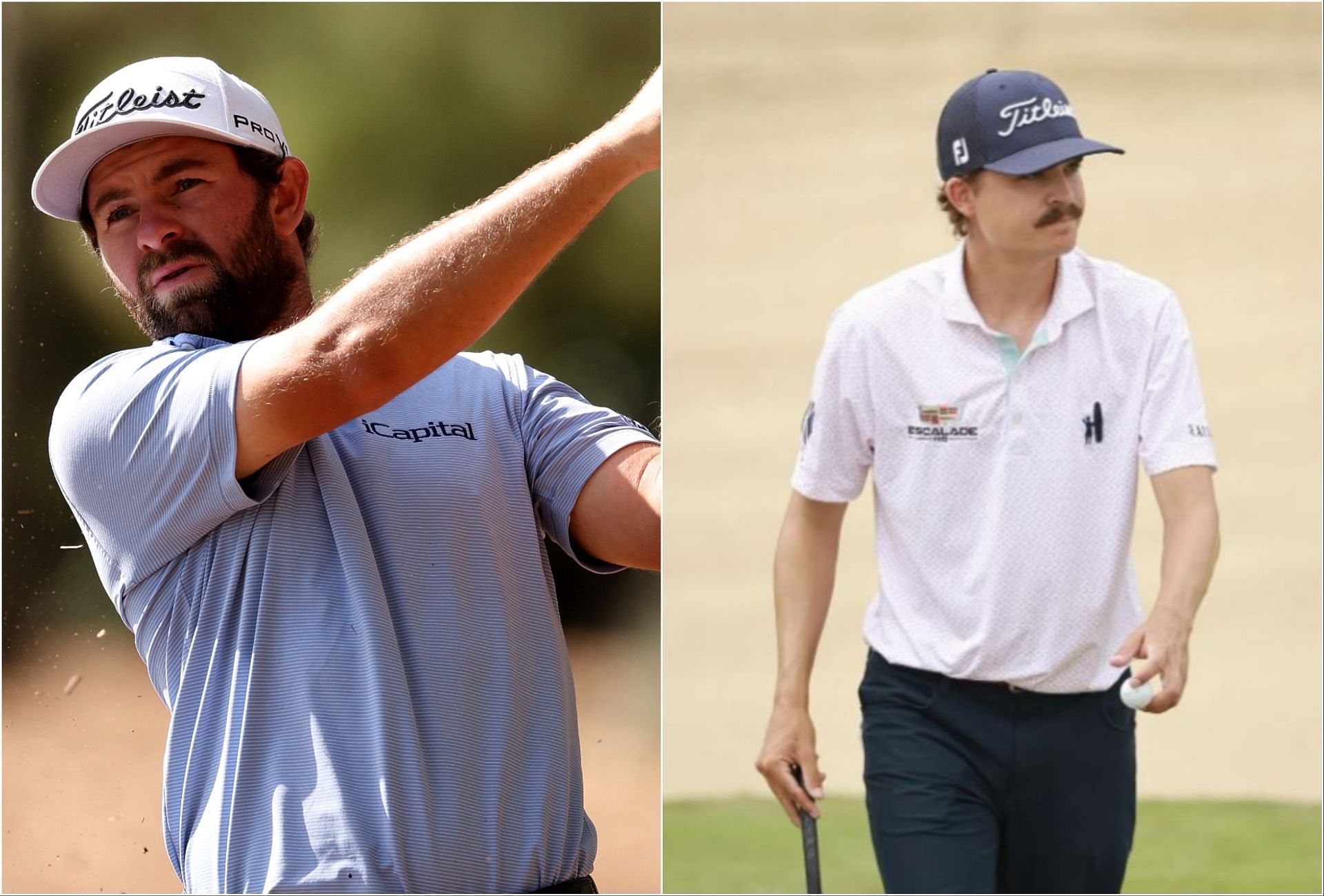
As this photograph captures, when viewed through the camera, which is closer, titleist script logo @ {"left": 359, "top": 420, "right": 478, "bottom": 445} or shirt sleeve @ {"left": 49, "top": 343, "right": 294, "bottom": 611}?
shirt sleeve @ {"left": 49, "top": 343, "right": 294, "bottom": 611}

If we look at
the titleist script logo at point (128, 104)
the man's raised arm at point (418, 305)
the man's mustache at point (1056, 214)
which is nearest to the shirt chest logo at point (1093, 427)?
the man's mustache at point (1056, 214)

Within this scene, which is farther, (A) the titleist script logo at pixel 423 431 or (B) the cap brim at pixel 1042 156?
(A) the titleist script logo at pixel 423 431

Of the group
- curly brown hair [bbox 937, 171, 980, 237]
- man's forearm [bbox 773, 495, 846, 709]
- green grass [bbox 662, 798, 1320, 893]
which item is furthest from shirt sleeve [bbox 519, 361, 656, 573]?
curly brown hair [bbox 937, 171, 980, 237]

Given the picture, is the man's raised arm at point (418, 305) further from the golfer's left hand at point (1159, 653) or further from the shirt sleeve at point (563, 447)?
the golfer's left hand at point (1159, 653)

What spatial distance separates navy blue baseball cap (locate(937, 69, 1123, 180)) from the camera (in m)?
1.77

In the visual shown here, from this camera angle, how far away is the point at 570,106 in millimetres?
2645

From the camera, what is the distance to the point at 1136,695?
1732 millimetres

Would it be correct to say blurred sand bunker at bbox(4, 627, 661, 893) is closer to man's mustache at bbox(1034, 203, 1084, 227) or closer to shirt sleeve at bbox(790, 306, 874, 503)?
shirt sleeve at bbox(790, 306, 874, 503)

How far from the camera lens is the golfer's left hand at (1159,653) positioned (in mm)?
1710

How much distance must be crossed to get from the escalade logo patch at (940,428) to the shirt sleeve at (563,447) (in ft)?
1.33

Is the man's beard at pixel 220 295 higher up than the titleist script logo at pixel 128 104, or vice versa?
the titleist script logo at pixel 128 104

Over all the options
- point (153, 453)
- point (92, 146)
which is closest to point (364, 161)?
point (92, 146)

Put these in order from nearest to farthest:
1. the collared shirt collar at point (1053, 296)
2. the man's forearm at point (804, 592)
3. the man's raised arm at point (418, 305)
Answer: the man's raised arm at point (418, 305) → the collared shirt collar at point (1053, 296) → the man's forearm at point (804, 592)

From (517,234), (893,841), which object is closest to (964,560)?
(893,841)
